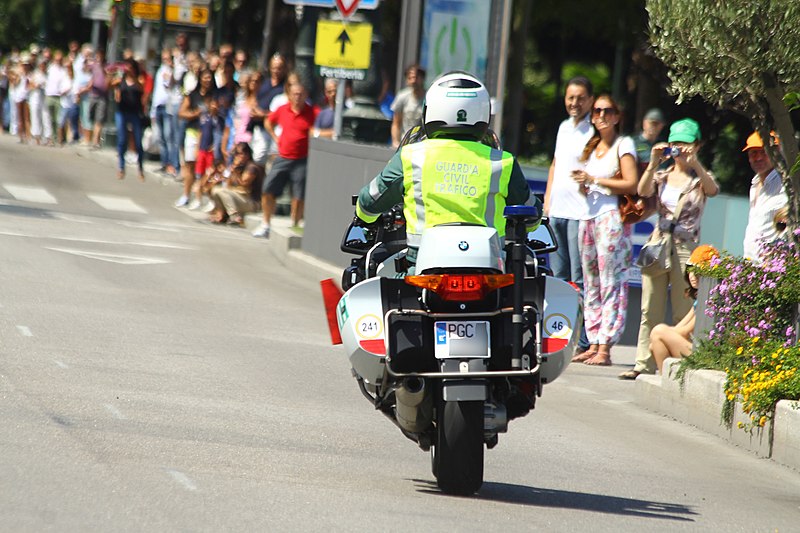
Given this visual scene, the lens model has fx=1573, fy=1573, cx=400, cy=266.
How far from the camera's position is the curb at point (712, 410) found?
9.02 meters

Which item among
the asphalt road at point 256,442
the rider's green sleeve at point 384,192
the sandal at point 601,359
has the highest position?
the rider's green sleeve at point 384,192

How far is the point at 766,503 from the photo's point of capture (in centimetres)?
777

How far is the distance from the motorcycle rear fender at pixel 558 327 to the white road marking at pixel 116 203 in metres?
15.5

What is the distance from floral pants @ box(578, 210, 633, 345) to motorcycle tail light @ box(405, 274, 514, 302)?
A: 234 inches

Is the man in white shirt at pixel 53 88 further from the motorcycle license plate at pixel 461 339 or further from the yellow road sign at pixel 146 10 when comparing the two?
the motorcycle license plate at pixel 461 339

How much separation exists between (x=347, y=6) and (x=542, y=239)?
1107 centimetres

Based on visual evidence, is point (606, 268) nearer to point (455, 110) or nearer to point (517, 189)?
point (517, 189)

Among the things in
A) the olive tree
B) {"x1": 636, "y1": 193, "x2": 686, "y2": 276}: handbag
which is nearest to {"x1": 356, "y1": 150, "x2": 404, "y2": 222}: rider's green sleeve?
the olive tree

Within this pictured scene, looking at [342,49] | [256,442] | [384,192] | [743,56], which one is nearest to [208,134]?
[342,49]

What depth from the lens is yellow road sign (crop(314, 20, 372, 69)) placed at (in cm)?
1872

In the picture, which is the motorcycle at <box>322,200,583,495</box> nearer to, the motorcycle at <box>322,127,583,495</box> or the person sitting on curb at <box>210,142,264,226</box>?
Result: the motorcycle at <box>322,127,583,495</box>

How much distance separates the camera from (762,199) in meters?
11.4

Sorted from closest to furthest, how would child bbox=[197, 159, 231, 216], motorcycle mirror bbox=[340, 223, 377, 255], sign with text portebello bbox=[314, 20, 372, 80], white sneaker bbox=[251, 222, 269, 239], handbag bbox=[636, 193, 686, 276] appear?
motorcycle mirror bbox=[340, 223, 377, 255] → handbag bbox=[636, 193, 686, 276] → sign with text portebello bbox=[314, 20, 372, 80] → white sneaker bbox=[251, 222, 269, 239] → child bbox=[197, 159, 231, 216]

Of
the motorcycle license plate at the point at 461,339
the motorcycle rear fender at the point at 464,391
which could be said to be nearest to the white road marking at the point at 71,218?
the motorcycle license plate at the point at 461,339
